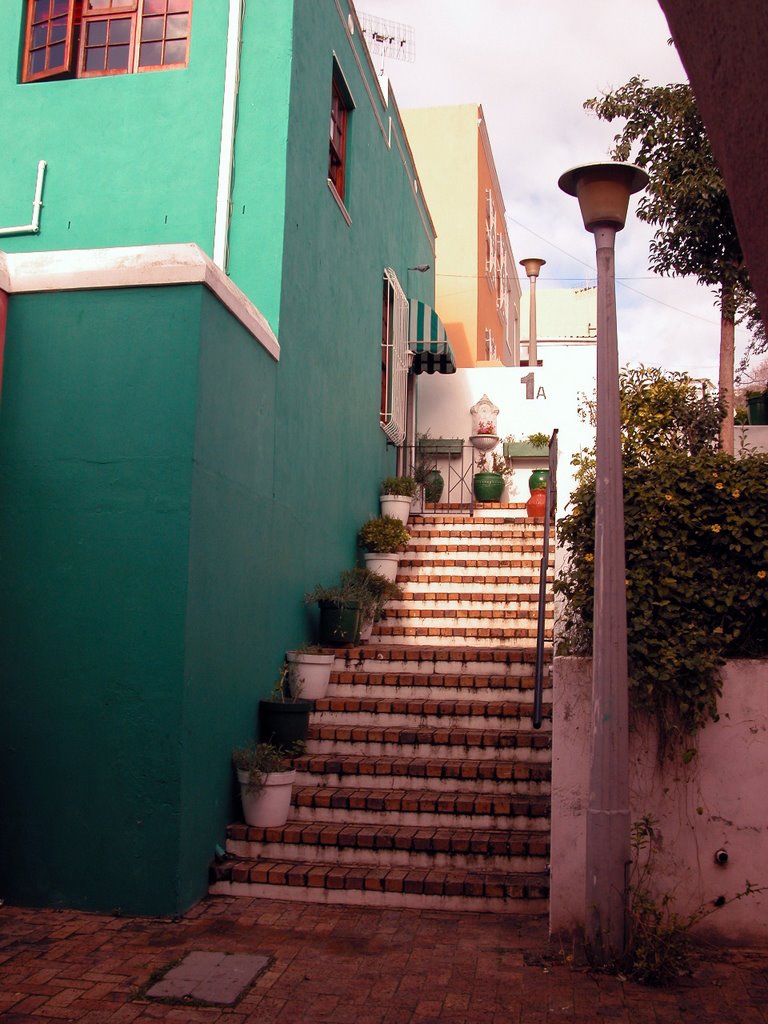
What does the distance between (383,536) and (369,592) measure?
129cm

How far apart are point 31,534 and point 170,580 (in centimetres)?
85

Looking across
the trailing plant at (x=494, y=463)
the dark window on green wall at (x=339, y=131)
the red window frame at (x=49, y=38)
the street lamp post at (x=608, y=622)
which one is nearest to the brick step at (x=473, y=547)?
the trailing plant at (x=494, y=463)

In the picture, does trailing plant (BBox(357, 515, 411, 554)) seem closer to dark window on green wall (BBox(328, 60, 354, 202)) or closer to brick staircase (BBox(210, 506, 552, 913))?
brick staircase (BBox(210, 506, 552, 913))

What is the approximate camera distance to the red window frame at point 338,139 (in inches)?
340

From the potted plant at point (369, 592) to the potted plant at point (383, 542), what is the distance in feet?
1.52

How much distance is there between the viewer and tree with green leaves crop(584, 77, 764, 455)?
9.48m

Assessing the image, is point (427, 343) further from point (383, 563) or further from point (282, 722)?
point (282, 722)

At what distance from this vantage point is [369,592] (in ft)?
25.6

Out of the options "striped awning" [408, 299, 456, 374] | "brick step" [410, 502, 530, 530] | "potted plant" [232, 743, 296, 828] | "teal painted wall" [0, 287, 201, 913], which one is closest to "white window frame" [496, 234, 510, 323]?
"striped awning" [408, 299, 456, 374]

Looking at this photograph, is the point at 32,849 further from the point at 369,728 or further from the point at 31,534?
the point at 369,728

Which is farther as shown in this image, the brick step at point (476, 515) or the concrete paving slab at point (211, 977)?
the brick step at point (476, 515)

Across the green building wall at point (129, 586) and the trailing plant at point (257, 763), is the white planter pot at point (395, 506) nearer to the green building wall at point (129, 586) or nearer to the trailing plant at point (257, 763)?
the green building wall at point (129, 586)

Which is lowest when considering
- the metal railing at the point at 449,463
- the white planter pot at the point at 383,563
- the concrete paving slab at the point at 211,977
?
the concrete paving slab at the point at 211,977

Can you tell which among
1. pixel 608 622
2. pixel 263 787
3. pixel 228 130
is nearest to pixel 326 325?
pixel 228 130
